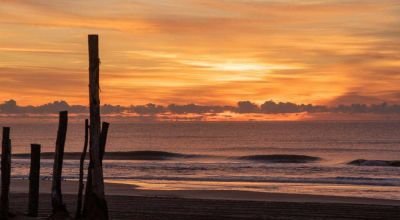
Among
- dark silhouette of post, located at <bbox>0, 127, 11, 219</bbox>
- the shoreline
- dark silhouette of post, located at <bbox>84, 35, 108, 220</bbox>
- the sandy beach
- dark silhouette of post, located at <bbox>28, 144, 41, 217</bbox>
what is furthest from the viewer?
the shoreline

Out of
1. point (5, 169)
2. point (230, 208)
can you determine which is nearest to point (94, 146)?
point (5, 169)

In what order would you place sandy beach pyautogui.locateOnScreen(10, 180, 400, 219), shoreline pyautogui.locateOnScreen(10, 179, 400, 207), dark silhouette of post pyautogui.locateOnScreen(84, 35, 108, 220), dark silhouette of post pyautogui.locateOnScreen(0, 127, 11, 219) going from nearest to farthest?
1. dark silhouette of post pyautogui.locateOnScreen(84, 35, 108, 220)
2. dark silhouette of post pyautogui.locateOnScreen(0, 127, 11, 219)
3. sandy beach pyautogui.locateOnScreen(10, 180, 400, 219)
4. shoreline pyautogui.locateOnScreen(10, 179, 400, 207)

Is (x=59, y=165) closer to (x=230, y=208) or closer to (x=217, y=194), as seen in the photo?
(x=230, y=208)

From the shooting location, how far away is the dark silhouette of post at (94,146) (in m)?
14.3

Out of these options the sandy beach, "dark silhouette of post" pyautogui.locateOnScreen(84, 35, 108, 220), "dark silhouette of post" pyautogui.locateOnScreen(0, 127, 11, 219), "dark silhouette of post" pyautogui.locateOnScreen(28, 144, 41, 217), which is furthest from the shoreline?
"dark silhouette of post" pyautogui.locateOnScreen(84, 35, 108, 220)

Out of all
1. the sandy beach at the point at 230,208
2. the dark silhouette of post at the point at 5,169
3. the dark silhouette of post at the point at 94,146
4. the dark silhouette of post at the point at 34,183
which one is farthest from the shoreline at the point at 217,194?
the dark silhouette of post at the point at 94,146

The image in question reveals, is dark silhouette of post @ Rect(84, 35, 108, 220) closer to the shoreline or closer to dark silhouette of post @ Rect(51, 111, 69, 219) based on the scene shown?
dark silhouette of post @ Rect(51, 111, 69, 219)

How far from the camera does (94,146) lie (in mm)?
14336

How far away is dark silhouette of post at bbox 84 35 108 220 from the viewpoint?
14281 millimetres

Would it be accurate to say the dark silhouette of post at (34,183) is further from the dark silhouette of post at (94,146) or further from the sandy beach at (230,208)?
the dark silhouette of post at (94,146)

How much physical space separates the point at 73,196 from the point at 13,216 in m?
7.97

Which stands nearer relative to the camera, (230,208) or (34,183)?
(34,183)

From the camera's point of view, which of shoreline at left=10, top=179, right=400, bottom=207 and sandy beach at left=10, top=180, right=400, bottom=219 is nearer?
sandy beach at left=10, top=180, right=400, bottom=219

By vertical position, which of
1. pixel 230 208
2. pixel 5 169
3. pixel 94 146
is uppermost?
pixel 94 146
